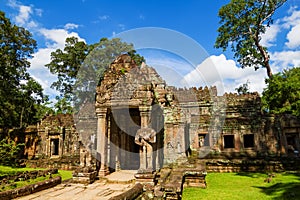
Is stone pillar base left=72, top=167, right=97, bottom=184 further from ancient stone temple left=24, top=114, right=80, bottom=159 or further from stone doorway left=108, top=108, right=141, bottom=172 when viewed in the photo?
ancient stone temple left=24, top=114, right=80, bottom=159

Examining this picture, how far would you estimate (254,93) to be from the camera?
21.8 m

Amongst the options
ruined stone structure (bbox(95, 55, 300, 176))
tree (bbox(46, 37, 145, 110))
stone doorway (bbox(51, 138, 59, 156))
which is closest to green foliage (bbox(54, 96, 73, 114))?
tree (bbox(46, 37, 145, 110))

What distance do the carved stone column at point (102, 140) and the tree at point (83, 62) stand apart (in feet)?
55.6

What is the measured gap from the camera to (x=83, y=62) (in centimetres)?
2998

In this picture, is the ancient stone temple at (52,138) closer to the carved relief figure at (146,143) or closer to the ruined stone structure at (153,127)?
the ruined stone structure at (153,127)

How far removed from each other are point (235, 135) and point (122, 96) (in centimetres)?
1224

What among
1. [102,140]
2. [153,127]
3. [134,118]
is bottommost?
[102,140]

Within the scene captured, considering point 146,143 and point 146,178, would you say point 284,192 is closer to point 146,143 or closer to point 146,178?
point 146,178

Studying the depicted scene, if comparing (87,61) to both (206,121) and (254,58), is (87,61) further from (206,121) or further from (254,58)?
(254,58)

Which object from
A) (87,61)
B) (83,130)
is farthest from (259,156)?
(87,61)

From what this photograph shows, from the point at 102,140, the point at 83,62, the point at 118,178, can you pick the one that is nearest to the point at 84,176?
the point at 118,178

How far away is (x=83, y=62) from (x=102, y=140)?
Result: 73.1ft

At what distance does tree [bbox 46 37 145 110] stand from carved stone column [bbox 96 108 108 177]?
16934 mm

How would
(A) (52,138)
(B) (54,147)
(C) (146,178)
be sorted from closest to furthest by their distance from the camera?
(C) (146,178) → (A) (52,138) → (B) (54,147)
